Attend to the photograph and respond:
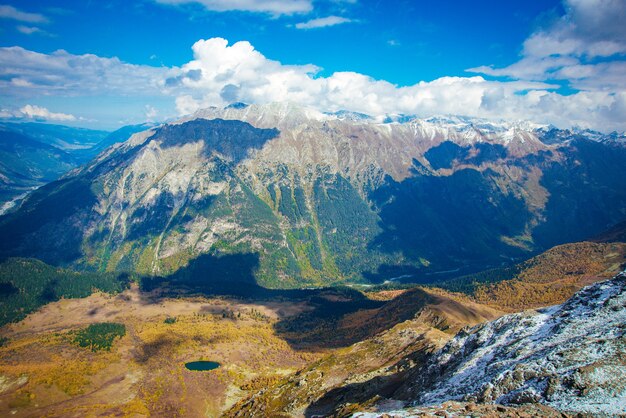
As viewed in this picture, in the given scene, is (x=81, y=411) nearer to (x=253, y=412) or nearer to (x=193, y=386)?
(x=193, y=386)

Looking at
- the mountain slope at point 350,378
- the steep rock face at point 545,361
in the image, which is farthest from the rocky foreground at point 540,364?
the mountain slope at point 350,378

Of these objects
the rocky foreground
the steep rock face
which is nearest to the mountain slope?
the rocky foreground

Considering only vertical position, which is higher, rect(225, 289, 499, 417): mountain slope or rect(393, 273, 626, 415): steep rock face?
rect(393, 273, 626, 415): steep rock face

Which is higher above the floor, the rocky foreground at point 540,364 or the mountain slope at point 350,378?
the rocky foreground at point 540,364

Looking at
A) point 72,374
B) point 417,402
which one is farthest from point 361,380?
point 72,374

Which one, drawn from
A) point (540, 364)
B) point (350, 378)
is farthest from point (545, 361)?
point (350, 378)

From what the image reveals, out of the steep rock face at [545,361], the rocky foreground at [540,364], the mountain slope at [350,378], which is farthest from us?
the mountain slope at [350,378]

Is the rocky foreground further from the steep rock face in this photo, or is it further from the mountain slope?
the mountain slope

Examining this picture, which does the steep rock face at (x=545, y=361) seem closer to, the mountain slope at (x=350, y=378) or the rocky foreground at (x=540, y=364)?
the rocky foreground at (x=540, y=364)
